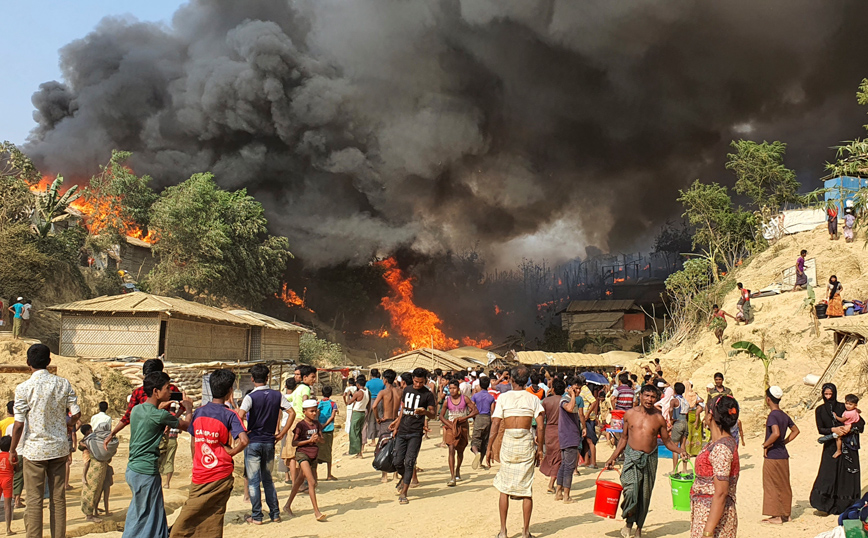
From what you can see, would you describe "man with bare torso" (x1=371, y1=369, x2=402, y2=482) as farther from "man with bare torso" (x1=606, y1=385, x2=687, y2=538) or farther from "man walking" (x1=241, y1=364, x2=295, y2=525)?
"man with bare torso" (x1=606, y1=385, x2=687, y2=538)

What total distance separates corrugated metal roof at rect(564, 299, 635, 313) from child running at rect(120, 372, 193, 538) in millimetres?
43545

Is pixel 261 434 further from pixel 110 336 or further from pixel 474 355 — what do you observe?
pixel 474 355

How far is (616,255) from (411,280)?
22.0 m

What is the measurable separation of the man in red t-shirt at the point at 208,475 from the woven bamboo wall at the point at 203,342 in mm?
17428

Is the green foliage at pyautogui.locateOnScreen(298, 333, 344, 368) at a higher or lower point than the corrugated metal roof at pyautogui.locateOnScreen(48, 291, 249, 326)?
lower

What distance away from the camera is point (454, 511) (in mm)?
7449

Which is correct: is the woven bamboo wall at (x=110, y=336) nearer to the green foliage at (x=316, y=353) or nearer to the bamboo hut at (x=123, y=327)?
the bamboo hut at (x=123, y=327)

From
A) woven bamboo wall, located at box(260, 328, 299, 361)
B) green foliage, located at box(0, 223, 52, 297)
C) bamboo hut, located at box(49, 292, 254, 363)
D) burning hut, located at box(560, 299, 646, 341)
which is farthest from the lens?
burning hut, located at box(560, 299, 646, 341)

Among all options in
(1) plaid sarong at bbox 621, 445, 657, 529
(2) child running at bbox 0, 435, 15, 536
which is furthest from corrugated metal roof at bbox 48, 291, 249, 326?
(1) plaid sarong at bbox 621, 445, 657, 529

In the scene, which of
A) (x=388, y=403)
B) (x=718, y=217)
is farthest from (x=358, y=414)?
(x=718, y=217)

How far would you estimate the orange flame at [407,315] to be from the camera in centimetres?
4903

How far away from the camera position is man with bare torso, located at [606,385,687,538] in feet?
19.1

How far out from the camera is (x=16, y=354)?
17.2 meters

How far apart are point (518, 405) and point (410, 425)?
7.49 ft
